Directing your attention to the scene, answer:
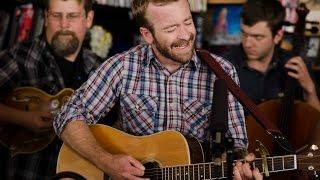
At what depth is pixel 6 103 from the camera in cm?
302

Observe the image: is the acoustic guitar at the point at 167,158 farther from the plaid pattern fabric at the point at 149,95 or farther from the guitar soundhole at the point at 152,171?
the plaid pattern fabric at the point at 149,95

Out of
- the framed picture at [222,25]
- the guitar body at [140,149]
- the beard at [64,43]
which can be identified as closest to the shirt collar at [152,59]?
the guitar body at [140,149]

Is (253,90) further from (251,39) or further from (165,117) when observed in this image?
(165,117)

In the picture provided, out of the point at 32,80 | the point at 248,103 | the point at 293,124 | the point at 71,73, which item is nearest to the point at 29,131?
the point at 32,80

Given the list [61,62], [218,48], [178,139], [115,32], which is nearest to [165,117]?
[178,139]

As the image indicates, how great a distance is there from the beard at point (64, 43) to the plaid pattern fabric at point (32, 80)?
0.18 ft

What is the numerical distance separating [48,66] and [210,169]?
1.15m

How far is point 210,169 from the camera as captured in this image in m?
2.32

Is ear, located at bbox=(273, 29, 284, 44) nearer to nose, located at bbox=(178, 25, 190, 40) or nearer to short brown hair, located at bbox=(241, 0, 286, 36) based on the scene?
short brown hair, located at bbox=(241, 0, 286, 36)

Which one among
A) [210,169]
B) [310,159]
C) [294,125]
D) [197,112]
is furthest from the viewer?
[294,125]

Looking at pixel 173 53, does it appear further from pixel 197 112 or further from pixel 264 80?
pixel 264 80

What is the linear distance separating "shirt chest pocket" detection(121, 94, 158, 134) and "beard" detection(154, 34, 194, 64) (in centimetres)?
21

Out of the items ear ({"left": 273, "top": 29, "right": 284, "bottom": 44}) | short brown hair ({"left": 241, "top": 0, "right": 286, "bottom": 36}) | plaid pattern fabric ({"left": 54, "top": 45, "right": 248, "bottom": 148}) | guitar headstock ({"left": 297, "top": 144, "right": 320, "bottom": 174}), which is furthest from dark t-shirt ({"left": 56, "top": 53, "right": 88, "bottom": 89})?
guitar headstock ({"left": 297, "top": 144, "right": 320, "bottom": 174})

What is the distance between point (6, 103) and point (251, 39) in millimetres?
1430
